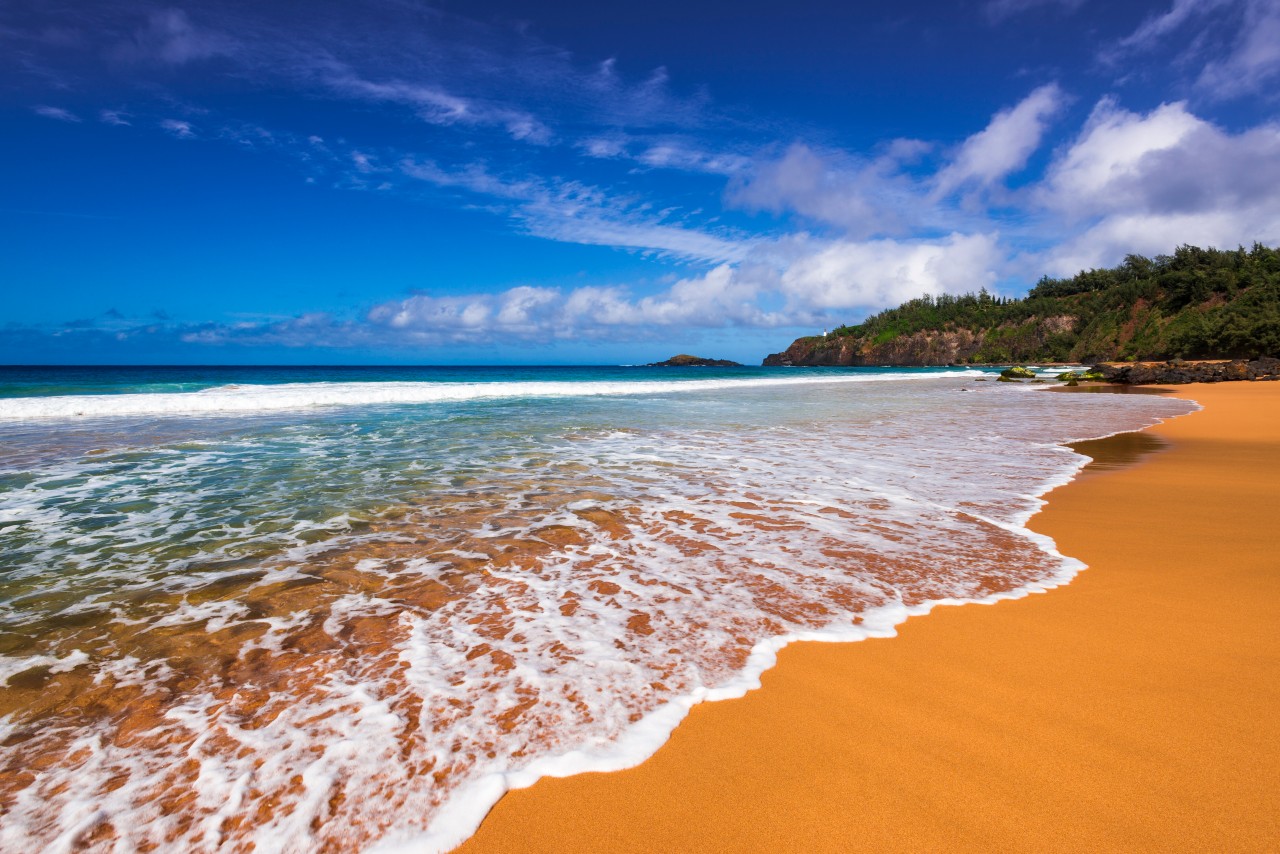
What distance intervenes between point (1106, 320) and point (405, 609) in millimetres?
93324

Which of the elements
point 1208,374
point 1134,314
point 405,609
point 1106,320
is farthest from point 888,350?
point 405,609

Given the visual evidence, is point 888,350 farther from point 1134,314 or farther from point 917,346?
point 1134,314

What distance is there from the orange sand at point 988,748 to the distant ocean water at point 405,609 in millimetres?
211

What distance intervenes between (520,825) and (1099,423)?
16.1m

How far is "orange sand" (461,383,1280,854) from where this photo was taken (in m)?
1.86

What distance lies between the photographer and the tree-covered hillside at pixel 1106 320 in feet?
145

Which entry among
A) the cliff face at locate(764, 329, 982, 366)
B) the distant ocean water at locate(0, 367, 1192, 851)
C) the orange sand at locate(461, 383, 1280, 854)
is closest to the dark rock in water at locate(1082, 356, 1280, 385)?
the distant ocean water at locate(0, 367, 1192, 851)

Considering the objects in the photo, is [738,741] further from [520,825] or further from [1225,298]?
[1225,298]

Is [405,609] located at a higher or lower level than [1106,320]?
lower

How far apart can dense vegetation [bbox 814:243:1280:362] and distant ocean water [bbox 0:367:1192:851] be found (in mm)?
51881

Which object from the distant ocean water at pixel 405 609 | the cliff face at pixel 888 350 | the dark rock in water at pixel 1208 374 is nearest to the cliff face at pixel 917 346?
the cliff face at pixel 888 350

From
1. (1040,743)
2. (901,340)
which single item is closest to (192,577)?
(1040,743)

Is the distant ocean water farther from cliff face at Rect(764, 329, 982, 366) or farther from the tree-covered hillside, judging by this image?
cliff face at Rect(764, 329, 982, 366)

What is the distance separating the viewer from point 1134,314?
70.0 m
